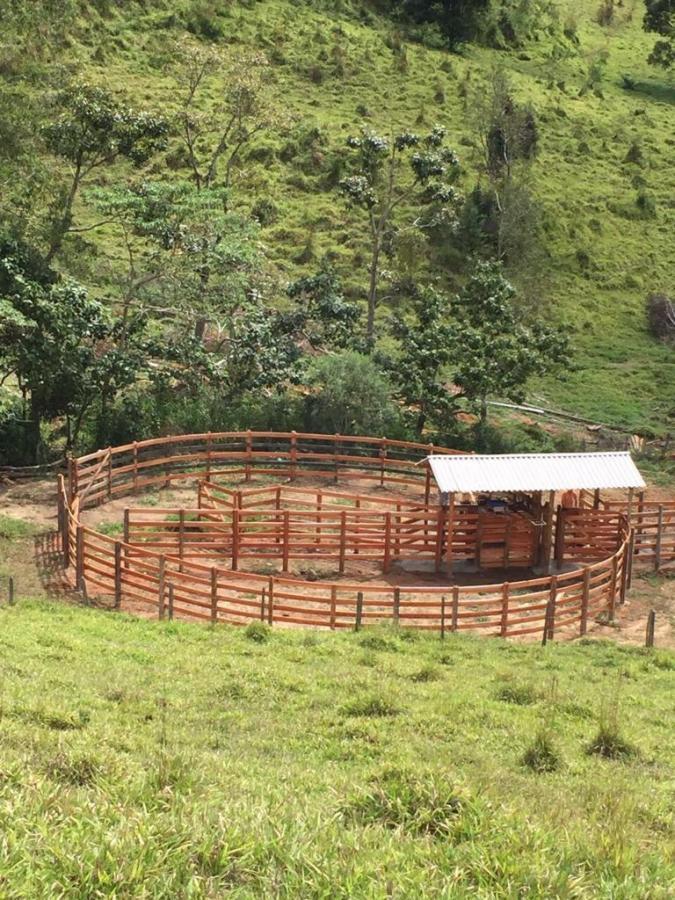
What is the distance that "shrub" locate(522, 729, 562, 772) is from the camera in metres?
10.6

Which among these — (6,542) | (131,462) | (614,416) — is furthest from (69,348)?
(614,416)

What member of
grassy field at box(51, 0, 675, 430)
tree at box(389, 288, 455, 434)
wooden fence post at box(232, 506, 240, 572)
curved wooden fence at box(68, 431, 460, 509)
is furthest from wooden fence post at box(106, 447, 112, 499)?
grassy field at box(51, 0, 675, 430)

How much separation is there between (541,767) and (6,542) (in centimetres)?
1439

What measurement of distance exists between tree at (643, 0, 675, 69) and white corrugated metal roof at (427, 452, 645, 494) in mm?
47769

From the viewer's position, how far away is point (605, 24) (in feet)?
242

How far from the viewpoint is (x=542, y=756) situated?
10758 millimetres

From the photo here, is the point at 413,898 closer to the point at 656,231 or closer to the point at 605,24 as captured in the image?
the point at 656,231

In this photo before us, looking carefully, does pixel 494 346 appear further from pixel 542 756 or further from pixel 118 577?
pixel 542 756

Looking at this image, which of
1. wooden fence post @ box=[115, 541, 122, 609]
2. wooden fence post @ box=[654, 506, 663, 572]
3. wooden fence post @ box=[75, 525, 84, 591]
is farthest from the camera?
wooden fence post @ box=[654, 506, 663, 572]

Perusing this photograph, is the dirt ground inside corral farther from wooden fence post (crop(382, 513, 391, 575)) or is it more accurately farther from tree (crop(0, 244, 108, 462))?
tree (crop(0, 244, 108, 462))

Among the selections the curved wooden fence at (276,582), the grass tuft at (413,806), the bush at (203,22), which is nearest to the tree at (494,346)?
the curved wooden fence at (276,582)

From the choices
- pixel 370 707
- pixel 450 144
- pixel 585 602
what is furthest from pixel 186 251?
pixel 450 144

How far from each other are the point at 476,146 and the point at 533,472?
32610 mm

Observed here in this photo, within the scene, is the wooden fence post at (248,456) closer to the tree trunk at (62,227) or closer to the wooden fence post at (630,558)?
the tree trunk at (62,227)
